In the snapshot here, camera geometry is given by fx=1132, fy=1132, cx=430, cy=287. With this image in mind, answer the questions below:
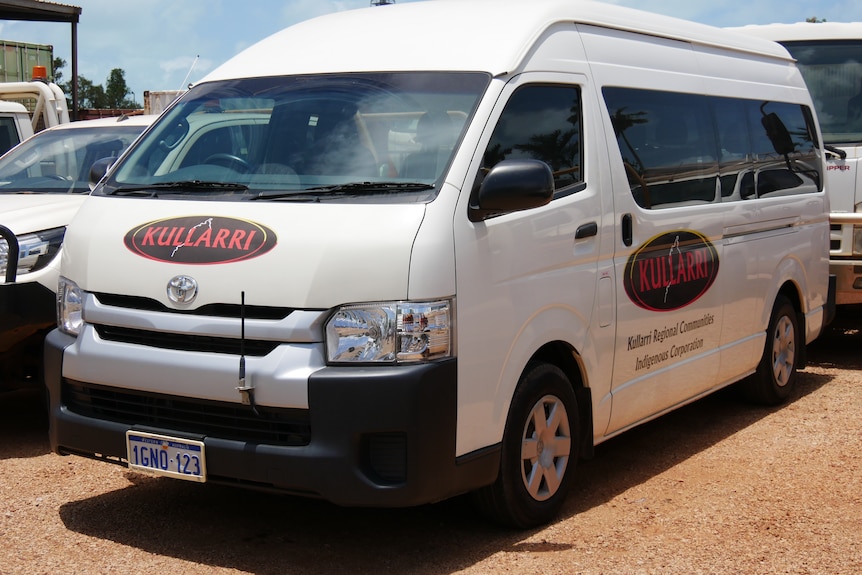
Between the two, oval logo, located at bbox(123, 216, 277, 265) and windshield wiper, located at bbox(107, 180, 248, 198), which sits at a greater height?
windshield wiper, located at bbox(107, 180, 248, 198)

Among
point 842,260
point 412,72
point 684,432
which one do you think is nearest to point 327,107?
point 412,72

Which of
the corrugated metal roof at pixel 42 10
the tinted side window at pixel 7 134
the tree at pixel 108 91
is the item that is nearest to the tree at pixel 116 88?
the tree at pixel 108 91

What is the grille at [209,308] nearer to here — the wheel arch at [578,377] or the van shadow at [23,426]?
the wheel arch at [578,377]

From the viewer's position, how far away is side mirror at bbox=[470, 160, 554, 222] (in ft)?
15.2

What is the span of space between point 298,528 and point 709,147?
3.38 meters

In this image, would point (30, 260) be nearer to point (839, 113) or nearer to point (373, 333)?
point (373, 333)

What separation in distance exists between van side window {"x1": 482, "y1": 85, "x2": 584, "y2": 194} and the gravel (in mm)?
1617

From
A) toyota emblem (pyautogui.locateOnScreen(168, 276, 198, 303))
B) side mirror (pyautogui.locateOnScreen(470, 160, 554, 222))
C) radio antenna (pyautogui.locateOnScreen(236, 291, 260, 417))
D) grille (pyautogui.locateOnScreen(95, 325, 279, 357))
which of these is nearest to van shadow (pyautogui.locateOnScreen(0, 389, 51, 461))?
grille (pyautogui.locateOnScreen(95, 325, 279, 357))

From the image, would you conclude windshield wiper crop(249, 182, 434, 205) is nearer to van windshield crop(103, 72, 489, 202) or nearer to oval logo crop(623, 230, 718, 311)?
van windshield crop(103, 72, 489, 202)

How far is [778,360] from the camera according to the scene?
8039 mm

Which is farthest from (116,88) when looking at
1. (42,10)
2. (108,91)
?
(42,10)

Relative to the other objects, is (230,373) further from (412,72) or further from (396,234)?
(412,72)

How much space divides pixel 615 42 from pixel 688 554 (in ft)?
8.85

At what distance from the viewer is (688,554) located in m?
4.93
